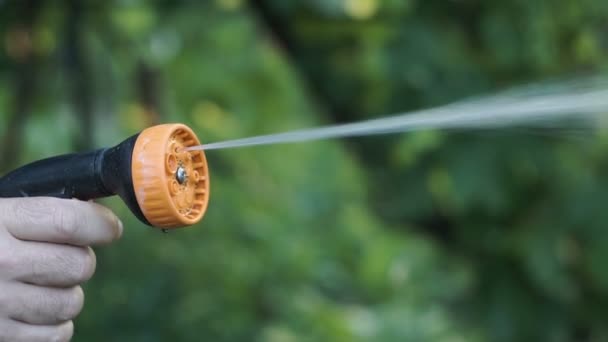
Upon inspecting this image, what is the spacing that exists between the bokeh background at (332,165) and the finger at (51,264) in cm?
113

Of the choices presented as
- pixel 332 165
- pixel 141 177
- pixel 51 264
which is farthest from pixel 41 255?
pixel 332 165

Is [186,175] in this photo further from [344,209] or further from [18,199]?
[344,209]

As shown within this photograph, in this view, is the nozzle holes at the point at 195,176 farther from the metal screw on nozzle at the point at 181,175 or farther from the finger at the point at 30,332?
the finger at the point at 30,332

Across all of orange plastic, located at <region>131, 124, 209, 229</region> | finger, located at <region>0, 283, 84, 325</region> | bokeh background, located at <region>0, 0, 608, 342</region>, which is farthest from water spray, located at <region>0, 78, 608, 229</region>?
bokeh background, located at <region>0, 0, 608, 342</region>

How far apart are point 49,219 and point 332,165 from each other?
183 centimetres

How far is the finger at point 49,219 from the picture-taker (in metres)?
0.90

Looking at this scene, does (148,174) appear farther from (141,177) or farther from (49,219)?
(49,219)

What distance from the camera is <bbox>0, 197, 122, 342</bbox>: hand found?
0.90m

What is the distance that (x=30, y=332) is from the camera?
36.4 inches

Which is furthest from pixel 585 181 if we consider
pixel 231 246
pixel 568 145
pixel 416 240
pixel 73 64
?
pixel 73 64

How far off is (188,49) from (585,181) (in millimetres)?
1343

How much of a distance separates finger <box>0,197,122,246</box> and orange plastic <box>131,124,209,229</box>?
93mm

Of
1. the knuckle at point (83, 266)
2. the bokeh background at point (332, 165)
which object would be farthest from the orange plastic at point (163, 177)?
the bokeh background at point (332, 165)

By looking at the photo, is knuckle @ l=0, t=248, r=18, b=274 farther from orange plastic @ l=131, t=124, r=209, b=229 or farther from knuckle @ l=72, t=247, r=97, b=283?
orange plastic @ l=131, t=124, r=209, b=229
